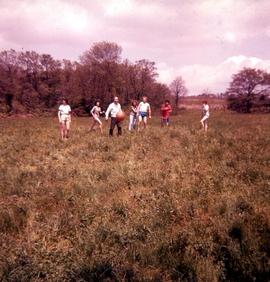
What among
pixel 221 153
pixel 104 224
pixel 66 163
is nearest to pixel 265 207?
pixel 104 224

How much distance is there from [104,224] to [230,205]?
9.34ft

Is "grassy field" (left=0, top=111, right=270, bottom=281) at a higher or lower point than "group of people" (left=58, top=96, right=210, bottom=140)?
lower

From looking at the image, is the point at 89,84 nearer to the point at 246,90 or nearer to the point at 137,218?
the point at 246,90

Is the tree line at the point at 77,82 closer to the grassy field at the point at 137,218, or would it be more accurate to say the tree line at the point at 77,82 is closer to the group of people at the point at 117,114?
the group of people at the point at 117,114

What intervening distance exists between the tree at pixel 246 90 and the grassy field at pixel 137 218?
71487 millimetres

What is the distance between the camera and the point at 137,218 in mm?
8297

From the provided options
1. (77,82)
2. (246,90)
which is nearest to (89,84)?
(77,82)

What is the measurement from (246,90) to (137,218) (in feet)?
269

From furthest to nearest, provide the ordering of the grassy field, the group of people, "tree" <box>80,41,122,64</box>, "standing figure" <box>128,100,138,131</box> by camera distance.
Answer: "tree" <box>80,41,122,64</box> < "standing figure" <box>128,100,138,131</box> < the group of people < the grassy field

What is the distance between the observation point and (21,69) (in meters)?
74.8

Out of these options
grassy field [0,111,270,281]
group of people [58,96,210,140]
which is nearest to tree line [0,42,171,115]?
group of people [58,96,210,140]

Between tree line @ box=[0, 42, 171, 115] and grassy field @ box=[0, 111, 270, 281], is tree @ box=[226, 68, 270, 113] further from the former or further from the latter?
grassy field @ box=[0, 111, 270, 281]

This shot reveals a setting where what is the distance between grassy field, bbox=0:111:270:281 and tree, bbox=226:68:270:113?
7149 cm

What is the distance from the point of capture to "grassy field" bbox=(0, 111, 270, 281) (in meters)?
6.40
